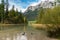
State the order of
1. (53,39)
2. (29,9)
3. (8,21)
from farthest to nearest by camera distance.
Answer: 1. (29,9)
2. (8,21)
3. (53,39)

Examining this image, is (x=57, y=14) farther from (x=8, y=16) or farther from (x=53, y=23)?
(x=8, y=16)

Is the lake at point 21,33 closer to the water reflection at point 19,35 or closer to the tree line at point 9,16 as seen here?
the water reflection at point 19,35

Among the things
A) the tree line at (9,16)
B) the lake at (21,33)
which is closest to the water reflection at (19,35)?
the lake at (21,33)

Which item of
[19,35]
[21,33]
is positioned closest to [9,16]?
[21,33]

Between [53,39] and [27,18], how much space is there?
29.5 metres

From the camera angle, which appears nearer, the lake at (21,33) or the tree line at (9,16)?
the lake at (21,33)

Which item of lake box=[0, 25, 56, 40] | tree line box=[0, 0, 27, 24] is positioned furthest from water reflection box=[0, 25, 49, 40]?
tree line box=[0, 0, 27, 24]

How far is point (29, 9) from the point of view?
52.8 m

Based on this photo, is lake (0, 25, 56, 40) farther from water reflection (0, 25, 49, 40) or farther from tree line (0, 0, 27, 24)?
tree line (0, 0, 27, 24)

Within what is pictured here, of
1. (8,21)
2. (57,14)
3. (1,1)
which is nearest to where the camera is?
(57,14)

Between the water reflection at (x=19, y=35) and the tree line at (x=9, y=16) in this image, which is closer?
the water reflection at (x=19, y=35)

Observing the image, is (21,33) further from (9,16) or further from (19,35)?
(9,16)

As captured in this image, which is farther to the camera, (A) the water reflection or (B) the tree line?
(B) the tree line

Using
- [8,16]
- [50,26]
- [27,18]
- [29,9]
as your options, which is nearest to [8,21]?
[8,16]
